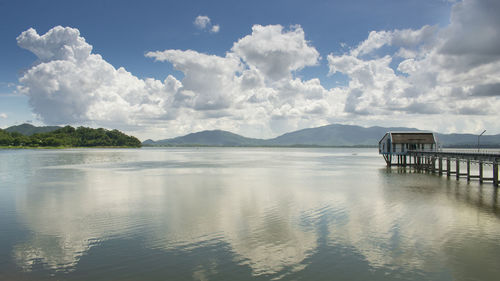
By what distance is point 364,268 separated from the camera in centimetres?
1241

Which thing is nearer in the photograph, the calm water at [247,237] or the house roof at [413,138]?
the calm water at [247,237]

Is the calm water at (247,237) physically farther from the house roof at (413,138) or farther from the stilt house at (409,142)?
the house roof at (413,138)

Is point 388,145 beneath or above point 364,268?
above

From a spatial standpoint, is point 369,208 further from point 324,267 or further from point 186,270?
point 186,270

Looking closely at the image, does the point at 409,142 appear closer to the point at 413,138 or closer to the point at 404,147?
the point at 413,138

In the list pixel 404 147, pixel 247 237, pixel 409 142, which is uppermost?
pixel 409 142

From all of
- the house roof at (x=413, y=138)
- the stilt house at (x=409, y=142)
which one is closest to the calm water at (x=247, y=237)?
the stilt house at (x=409, y=142)

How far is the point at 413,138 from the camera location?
66.7 m

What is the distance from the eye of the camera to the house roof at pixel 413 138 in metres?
66.1

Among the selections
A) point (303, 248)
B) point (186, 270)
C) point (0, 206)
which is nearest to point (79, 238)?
point (186, 270)

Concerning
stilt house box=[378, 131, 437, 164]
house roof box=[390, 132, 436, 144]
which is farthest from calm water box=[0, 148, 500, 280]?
house roof box=[390, 132, 436, 144]

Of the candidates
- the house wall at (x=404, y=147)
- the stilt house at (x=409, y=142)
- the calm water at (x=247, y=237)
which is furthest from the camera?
the house wall at (x=404, y=147)

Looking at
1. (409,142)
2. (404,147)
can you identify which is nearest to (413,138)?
(409,142)

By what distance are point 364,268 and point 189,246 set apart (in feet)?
24.3
